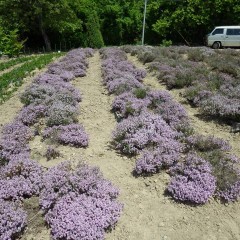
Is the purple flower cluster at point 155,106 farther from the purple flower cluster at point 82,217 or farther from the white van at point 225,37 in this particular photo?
the white van at point 225,37

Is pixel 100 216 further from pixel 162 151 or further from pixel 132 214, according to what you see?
pixel 162 151

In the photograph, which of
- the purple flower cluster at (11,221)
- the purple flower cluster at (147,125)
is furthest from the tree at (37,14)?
the purple flower cluster at (11,221)

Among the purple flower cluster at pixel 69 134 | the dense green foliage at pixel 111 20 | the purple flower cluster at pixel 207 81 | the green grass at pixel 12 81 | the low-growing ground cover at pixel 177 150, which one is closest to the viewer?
the low-growing ground cover at pixel 177 150

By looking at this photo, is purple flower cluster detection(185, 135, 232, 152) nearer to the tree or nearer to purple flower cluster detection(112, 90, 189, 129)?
purple flower cluster detection(112, 90, 189, 129)

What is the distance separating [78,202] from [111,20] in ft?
126

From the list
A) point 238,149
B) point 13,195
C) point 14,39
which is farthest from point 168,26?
point 13,195

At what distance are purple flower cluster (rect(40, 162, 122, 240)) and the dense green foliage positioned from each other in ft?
91.7

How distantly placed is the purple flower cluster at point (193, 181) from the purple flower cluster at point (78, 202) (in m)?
1.08

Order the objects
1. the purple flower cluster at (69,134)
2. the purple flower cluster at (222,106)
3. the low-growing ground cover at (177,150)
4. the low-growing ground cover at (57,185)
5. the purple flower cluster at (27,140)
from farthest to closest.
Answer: the purple flower cluster at (222,106)
the purple flower cluster at (69,134)
the low-growing ground cover at (177,150)
the purple flower cluster at (27,140)
the low-growing ground cover at (57,185)

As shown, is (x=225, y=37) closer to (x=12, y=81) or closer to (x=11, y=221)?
(x=12, y=81)

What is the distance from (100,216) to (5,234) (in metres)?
1.44

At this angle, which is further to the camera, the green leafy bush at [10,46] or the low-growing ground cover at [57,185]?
the green leafy bush at [10,46]

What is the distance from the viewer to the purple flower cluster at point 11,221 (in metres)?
4.77

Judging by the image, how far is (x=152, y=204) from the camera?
18.2ft
